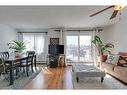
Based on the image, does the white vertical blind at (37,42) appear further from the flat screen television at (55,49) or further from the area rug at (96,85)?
the area rug at (96,85)

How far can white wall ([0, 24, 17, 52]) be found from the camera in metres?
8.95

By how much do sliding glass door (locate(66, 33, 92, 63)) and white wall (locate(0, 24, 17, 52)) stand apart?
3.31 metres

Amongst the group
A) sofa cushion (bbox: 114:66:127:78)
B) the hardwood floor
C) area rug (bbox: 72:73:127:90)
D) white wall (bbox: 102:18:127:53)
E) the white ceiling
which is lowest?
the hardwood floor

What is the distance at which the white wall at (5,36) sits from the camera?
895 centimetres

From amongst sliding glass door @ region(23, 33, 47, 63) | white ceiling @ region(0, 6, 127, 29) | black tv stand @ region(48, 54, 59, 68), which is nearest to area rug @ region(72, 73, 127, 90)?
white ceiling @ region(0, 6, 127, 29)

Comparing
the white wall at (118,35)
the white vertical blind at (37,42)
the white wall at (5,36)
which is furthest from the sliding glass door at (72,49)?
the white wall at (5,36)

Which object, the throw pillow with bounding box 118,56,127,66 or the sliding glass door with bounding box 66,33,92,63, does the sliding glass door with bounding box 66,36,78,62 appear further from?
the throw pillow with bounding box 118,56,127,66

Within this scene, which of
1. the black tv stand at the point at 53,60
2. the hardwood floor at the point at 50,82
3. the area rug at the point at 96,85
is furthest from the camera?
the black tv stand at the point at 53,60

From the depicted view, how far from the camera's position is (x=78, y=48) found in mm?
10969

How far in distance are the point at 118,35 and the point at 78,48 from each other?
3173mm

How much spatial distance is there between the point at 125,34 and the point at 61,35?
399 cm

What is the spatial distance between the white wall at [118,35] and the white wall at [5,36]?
5429 millimetres
